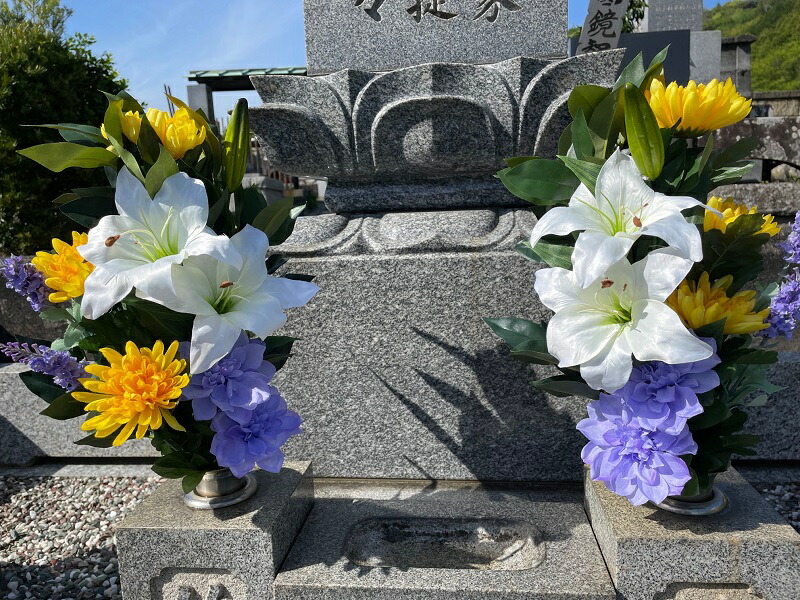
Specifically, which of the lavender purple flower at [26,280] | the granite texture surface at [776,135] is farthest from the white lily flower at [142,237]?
the granite texture surface at [776,135]

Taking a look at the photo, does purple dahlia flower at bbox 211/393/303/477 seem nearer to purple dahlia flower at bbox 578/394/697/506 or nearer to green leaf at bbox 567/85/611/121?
purple dahlia flower at bbox 578/394/697/506

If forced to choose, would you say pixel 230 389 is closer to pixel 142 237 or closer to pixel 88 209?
pixel 142 237

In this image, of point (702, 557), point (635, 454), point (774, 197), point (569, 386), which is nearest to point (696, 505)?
point (702, 557)

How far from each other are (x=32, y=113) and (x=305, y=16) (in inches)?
114

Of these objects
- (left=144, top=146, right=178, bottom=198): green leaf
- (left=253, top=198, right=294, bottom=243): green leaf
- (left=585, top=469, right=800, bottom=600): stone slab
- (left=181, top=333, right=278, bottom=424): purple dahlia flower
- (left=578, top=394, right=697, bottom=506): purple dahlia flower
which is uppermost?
(left=144, top=146, right=178, bottom=198): green leaf

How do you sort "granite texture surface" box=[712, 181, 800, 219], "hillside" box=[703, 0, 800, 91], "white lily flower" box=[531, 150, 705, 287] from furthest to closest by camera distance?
"hillside" box=[703, 0, 800, 91] < "granite texture surface" box=[712, 181, 800, 219] < "white lily flower" box=[531, 150, 705, 287]

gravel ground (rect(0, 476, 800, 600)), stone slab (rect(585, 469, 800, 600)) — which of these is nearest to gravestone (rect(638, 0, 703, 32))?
gravel ground (rect(0, 476, 800, 600))

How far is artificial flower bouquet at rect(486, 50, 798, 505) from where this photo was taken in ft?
3.95

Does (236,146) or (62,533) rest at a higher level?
(236,146)

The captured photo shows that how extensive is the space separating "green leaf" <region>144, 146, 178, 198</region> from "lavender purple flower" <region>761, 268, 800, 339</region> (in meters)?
1.42

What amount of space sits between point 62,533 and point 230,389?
4.84 ft

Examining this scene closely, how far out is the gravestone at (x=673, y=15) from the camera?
1032 centimetres

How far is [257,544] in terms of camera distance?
1501mm

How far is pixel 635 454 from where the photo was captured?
1327 millimetres
